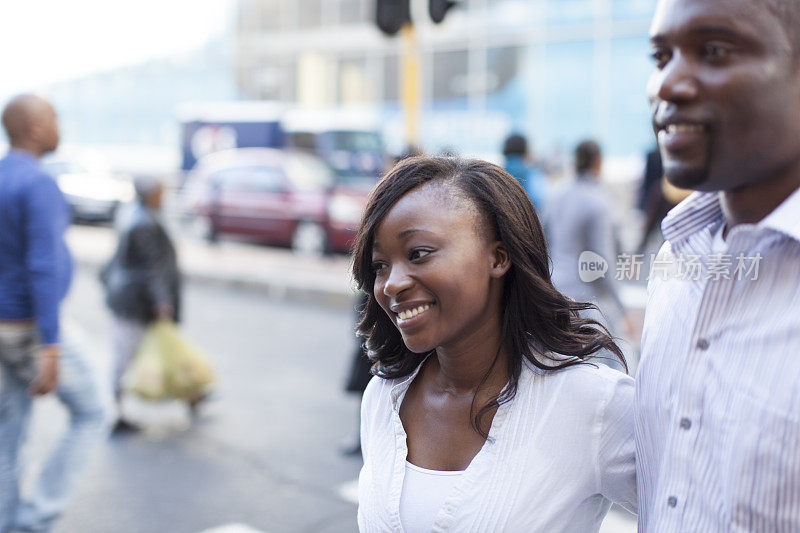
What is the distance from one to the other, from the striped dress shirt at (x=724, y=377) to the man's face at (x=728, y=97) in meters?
0.09

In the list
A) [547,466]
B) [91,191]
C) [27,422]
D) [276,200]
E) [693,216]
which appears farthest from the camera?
[91,191]

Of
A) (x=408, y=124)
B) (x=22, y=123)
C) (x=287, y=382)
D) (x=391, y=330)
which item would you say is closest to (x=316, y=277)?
(x=408, y=124)

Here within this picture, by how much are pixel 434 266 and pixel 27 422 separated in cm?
303

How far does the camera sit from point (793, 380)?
1.23 m

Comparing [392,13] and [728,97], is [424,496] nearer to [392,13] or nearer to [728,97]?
[728,97]

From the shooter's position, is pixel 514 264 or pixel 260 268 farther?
pixel 260 268

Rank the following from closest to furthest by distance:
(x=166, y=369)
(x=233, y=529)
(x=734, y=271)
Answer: (x=734, y=271) → (x=233, y=529) → (x=166, y=369)

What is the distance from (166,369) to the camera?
6266 mm

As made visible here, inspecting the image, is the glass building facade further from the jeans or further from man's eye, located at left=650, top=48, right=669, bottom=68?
man's eye, located at left=650, top=48, right=669, bottom=68

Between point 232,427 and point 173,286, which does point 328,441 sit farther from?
point 173,286

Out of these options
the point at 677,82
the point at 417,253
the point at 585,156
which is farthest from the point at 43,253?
the point at 585,156

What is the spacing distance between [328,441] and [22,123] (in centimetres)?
301

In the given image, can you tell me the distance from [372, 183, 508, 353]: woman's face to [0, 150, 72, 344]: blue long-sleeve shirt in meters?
2.53

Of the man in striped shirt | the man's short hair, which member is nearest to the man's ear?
the man in striped shirt
